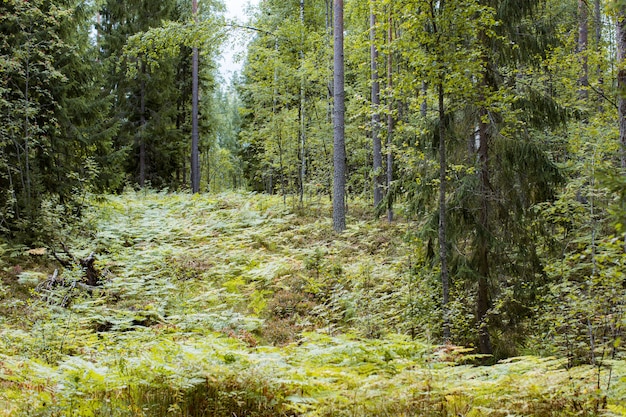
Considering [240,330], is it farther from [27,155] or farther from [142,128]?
[142,128]

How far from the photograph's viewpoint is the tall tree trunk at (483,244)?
6703 millimetres

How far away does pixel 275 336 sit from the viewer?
7254mm

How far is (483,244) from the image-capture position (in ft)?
22.4

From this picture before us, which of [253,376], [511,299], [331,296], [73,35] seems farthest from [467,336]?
[73,35]

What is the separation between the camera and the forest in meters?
3.54

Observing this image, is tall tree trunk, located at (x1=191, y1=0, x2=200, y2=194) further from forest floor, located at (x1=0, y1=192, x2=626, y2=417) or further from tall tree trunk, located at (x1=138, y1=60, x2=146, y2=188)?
forest floor, located at (x1=0, y1=192, x2=626, y2=417)

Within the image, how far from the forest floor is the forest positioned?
0.10 ft

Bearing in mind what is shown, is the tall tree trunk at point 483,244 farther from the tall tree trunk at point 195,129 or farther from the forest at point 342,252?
the tall tree trunk at point 195,129

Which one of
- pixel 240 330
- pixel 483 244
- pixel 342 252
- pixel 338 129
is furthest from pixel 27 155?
pixel 483 244

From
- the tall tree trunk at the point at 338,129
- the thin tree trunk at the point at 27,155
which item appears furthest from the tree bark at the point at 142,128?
the tall tree trunk at the point at 338,129

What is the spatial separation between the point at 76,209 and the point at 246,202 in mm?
6037

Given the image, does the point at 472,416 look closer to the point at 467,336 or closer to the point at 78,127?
the point at 467,336

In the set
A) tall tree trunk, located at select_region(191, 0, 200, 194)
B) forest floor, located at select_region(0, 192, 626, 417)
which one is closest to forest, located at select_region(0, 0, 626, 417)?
forest floor, located at select_region(0, 192, 626, 417)

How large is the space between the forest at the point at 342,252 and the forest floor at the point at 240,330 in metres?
A: 0.03
